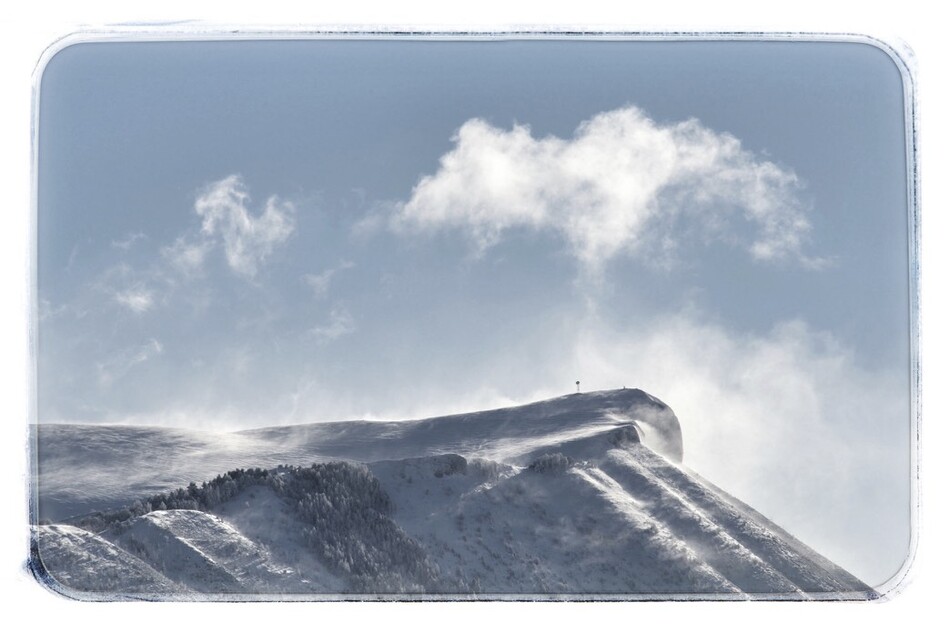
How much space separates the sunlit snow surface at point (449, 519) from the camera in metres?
6.02

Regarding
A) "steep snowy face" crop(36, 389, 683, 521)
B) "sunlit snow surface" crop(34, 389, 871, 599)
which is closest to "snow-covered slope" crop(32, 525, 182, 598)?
"sunlit snow surface" crop(34, 389, 871, 599)

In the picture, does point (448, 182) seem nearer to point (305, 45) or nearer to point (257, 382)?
point (305, 45)

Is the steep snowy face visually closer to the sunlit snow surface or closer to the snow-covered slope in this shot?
the sunlit snow surface

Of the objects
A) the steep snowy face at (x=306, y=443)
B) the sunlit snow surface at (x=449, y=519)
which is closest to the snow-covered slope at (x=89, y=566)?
the sunlit snow surface at (x=449, y=519)

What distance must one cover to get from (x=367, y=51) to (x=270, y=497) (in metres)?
2.96

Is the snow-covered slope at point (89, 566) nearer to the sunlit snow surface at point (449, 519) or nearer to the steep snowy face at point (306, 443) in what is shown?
the sunlit snow surface at point (449, 519)

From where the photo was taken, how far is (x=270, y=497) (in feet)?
20.2

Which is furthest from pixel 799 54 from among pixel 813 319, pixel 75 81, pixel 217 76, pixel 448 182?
pixel 75 81

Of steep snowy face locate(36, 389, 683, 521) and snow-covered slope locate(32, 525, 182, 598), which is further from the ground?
steep snowy face locate(36, 389, 683, 521)

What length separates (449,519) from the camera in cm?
615

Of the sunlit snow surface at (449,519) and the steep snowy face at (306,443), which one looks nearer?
the sunlit snow surface at (449,519)

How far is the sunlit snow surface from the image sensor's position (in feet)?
19.7

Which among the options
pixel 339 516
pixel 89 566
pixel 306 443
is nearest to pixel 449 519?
pixel 339 516

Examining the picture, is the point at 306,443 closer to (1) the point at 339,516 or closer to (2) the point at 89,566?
(1) the point at 339,516
